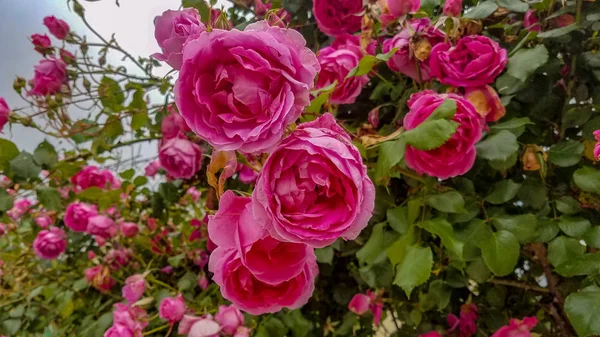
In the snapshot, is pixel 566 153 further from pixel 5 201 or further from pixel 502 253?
pixel 5 201

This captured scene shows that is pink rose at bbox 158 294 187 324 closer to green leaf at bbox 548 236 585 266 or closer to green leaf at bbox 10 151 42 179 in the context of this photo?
green leaf at bbox 10 151 42 179

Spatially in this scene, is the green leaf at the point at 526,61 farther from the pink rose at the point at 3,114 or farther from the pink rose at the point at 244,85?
the pink rose at the point at 3,114

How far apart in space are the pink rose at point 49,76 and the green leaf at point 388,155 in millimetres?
626

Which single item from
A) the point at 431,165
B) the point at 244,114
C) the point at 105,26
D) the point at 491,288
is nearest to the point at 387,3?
the point at 431,165

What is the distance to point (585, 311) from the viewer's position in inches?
15.6

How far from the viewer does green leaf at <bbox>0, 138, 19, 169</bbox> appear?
0.64 m

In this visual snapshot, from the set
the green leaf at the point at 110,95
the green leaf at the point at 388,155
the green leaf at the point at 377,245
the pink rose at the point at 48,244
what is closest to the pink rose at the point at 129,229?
the pink rose at the point at 48,244

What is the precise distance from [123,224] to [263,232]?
768 millimetres

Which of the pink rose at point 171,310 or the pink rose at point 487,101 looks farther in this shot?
the pink rose at point 171,310

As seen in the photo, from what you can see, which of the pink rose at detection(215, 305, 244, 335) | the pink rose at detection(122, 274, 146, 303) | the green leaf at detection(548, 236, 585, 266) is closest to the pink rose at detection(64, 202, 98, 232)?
the pink rose at detection(122, 274, 146, 303)

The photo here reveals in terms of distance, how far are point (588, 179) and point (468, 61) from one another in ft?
0.55

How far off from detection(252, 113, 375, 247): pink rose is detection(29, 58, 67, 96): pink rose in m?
0.67

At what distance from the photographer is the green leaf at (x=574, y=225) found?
1.56 ft

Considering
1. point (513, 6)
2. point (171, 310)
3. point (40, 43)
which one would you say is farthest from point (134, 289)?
point (513, 6)
